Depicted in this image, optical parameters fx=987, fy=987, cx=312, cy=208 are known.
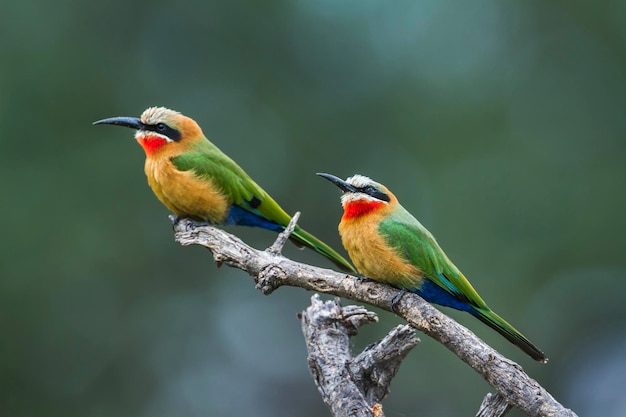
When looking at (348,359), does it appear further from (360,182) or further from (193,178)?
(193,178)

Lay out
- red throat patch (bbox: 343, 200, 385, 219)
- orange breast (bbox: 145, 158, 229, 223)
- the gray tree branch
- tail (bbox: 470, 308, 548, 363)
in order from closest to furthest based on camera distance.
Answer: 1. the gray tree branch
2. tail (bbox: 470, 308, 548, 363)
3. red throat patch (bbox: 343, 200, 385, 219)
4. orange breast (bbox: 145, 158, 229, 223)

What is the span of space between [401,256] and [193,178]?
63.5 inches

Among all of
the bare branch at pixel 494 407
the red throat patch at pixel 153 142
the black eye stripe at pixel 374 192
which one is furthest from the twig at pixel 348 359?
the red throat patch at pixel 153 142

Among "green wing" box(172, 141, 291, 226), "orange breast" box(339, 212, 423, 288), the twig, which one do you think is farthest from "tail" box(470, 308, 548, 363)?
"green wing" box(172, 141, 291, 226)

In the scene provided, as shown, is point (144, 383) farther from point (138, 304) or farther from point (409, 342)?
point (409, 342)

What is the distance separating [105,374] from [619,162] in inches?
259

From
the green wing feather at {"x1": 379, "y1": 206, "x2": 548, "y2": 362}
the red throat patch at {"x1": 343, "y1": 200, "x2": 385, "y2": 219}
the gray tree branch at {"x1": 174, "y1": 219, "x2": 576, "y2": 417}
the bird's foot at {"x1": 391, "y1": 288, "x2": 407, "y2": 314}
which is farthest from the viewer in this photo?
the red throat patch at {"x1": 343, "y1": 200, "x2": 385, "y2": 219}

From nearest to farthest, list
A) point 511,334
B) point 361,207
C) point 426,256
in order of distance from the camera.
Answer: point 511,334 < point 426,256 < point 361,207

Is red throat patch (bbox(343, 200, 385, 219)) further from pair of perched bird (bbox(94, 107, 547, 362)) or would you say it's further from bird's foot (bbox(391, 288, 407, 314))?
bird's foot (bbox(391, 288, 407, 314))

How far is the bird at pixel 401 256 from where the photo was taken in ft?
15.8

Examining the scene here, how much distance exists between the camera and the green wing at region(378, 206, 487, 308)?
4.80 metres

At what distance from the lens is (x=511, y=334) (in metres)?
4.54

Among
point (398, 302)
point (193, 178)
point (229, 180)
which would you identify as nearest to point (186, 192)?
point (193, 178)

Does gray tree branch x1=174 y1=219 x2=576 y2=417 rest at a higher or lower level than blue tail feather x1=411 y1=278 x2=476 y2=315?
lower
